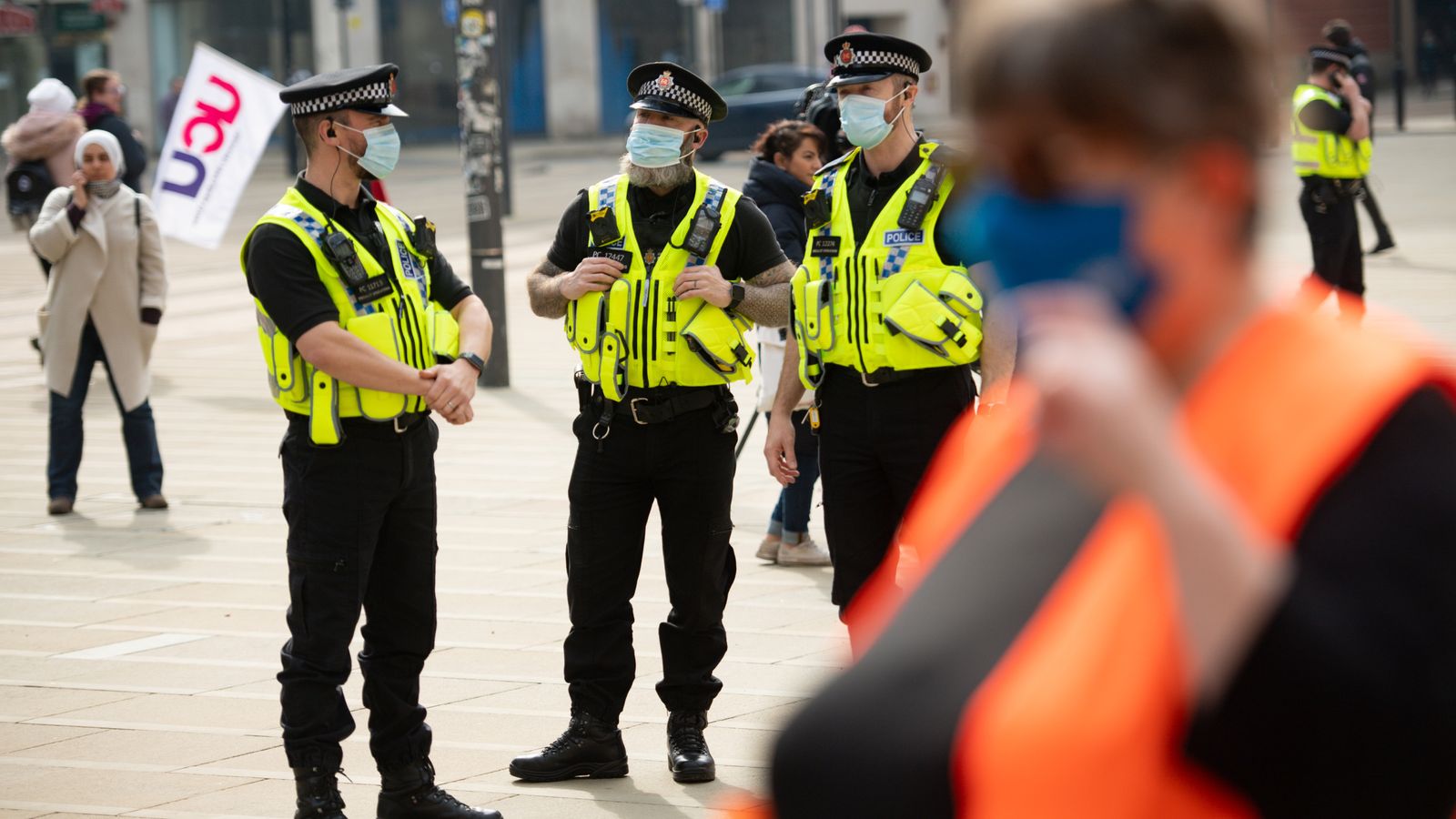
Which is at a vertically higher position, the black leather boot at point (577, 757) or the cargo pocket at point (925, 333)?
the cargo pocket at point (925, 333)

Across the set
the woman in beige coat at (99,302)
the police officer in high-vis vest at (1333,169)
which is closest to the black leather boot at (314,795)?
the woman in beige coat at (99,302)

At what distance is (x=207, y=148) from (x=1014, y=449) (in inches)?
454

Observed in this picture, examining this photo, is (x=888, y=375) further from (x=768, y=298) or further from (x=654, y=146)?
(x=654, y=146)

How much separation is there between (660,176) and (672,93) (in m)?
0.30

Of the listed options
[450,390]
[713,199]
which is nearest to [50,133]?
[713,199]

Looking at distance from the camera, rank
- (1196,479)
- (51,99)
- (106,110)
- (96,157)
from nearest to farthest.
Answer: (1196,479)
(96,157)
(51,99)
(106,110)

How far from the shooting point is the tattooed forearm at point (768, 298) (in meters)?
5.39

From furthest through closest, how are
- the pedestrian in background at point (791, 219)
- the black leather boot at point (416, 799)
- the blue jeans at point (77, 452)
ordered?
the blue jeans at point (77, 452) → the pedestrian in background at point (791, 219) → the black leather boot at point (416, 799)

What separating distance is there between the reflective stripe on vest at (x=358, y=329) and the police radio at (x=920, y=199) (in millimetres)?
1370

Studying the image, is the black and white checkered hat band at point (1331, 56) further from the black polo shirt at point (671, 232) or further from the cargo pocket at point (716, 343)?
the cargo pocket at point (716, 343)

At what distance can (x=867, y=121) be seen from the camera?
5.25 metres

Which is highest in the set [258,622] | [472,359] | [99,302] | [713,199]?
[713,199]

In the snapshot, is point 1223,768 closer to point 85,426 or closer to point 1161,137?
point 1161,137

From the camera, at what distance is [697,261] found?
530cm
